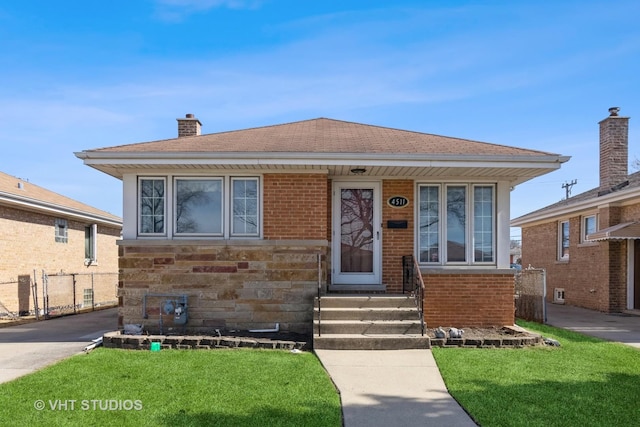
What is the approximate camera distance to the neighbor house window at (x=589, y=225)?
51.4ft

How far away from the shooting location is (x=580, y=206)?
16.0 m

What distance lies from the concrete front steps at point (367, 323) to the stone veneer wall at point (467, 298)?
36.3 inches

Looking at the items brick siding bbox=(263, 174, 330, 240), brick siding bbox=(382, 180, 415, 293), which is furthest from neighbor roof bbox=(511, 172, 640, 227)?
brick siding bbox=(263, 174, 330, 240)

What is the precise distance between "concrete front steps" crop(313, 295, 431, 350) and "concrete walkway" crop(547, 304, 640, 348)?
14.0 feet

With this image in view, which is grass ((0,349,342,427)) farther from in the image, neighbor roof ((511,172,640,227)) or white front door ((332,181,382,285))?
neighbor roof ((511,172,640,227))

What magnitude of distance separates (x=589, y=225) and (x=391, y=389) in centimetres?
1328

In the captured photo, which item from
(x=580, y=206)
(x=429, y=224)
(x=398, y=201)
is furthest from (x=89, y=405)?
(x=580, y=206)

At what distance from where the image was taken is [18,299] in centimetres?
1405

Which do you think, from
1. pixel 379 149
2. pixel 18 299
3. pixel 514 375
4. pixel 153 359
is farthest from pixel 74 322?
pixel 514 375

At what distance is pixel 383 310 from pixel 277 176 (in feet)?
10.5

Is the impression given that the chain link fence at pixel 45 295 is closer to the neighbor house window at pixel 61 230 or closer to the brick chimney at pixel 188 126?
the neighbor house window at pixel 61 230

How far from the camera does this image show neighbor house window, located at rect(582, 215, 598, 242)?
15679mm

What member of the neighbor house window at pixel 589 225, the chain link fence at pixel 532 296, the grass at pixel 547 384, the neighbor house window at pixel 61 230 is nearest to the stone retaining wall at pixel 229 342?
the grass at pixel 547 384

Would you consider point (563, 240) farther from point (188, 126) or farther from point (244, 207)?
point (188, 126)
